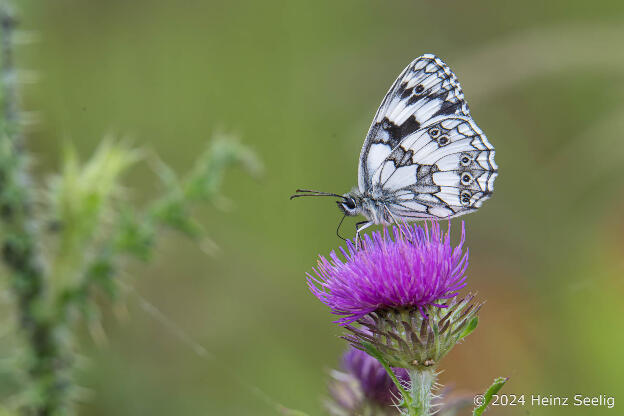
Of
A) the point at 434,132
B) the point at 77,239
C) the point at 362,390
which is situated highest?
the point at 434,132

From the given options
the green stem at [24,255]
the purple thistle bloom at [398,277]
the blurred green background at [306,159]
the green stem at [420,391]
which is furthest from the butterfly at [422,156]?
the green stem at [24,255]

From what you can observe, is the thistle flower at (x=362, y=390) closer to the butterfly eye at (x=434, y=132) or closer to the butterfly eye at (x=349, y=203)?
the butterfly eye at (x=349, y=203)

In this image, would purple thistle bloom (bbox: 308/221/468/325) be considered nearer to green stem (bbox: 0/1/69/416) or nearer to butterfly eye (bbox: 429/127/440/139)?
butterfly eye (bbox: 429/127/440/139)

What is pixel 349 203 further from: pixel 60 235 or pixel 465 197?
pixel 60 235

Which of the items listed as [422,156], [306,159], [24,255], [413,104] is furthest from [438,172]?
[306,159]

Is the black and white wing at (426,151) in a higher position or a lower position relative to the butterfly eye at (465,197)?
higher

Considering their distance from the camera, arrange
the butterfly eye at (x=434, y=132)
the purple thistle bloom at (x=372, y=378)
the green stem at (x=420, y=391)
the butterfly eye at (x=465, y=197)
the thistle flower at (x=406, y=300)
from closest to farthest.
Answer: the green stem at (x=420, y=391), the thistle flower at (x=406, y=300), the purple thistle bloom at (x=372, y=378), the butterfly eye at (x=465, y=197), the butterfly eye at (x=434, y=132)
